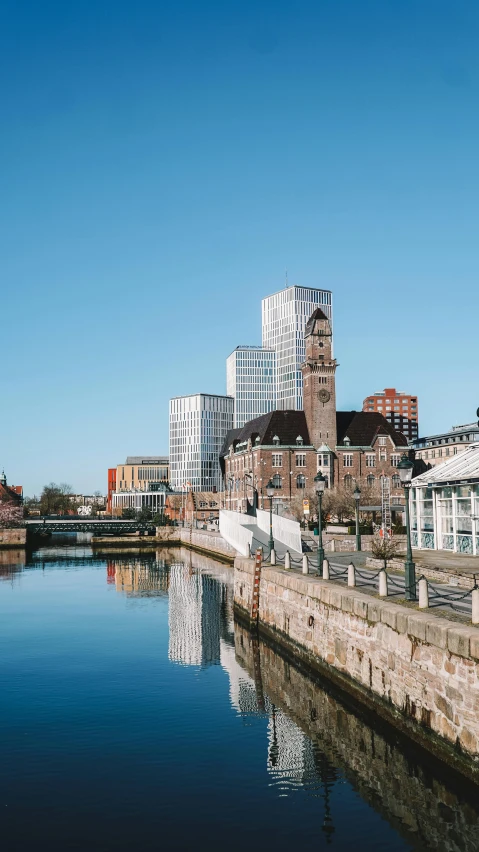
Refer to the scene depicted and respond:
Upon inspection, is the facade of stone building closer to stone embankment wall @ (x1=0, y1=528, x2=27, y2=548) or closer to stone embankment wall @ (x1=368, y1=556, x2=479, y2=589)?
stone embankment wall @ (x1=0, y1=528, x2=27, y2=548)

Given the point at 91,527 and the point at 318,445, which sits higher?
the point at 318,445

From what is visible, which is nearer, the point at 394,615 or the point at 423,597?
the point at 394,615

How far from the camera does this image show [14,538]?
360 ft

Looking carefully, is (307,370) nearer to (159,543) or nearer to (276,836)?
(159,543)

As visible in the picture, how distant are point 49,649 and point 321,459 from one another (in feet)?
273

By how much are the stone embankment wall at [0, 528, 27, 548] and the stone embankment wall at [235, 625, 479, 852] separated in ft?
295

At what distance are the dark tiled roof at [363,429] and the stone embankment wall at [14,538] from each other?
52510mm

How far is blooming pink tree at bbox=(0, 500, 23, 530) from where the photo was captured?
123m

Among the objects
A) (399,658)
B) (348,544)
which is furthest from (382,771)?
(348,544)

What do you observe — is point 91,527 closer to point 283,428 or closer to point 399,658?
point 283,428

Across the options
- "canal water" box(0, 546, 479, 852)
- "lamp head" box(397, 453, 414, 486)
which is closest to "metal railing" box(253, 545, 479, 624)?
"lamp head" box(397, 453, 414, 486)

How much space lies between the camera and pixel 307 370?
117 m

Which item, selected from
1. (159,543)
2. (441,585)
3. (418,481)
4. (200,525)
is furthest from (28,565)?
(441,585)

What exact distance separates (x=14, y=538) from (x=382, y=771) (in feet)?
329
